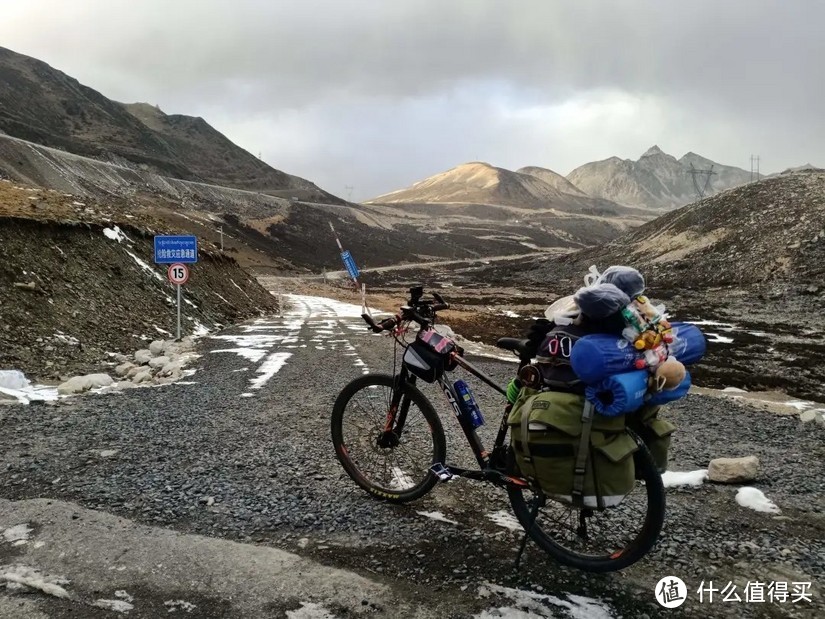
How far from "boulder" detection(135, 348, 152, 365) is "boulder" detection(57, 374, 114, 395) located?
3.23 m

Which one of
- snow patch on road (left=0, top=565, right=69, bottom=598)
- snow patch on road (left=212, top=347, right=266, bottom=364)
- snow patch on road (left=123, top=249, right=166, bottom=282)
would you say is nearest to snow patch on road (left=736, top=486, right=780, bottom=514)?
snow patch on road (left=0, top=565, right=69, bottom=598)

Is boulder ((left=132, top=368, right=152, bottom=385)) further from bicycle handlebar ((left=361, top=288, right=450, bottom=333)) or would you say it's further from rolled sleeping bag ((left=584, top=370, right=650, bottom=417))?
rolled sleeping bag ((left=584, top=370, right=650, bottom=417))

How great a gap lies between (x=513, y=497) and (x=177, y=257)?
57.1 ft

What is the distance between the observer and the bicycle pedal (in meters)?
4.22

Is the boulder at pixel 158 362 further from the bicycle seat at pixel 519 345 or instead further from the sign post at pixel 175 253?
the bicycle seat at pixel 519 345

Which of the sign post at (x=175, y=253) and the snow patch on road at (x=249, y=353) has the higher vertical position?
the sign post at (x=175, y=253)

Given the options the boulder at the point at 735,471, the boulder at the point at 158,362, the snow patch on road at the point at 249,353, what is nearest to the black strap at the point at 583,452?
the boulder at the point at 735,471

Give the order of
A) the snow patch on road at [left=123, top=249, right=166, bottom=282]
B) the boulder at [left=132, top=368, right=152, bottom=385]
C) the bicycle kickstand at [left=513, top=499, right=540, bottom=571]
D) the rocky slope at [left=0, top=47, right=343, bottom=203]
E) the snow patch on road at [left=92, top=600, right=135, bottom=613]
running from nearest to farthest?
the snow patch on road at [left=92, top=600, right=135, bottom=613] < the bicycle kickstand at [left=513, top=499, right=540, bottom=571] < the boulder at [left=132, top=368, right=152, bottom=385] < the snow patch on road at [left=123, top=249, right=166, bottom=282] < the rocky slope at [left=0, top=47, right=343, bottom=203]

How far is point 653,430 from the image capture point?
3.53 meters

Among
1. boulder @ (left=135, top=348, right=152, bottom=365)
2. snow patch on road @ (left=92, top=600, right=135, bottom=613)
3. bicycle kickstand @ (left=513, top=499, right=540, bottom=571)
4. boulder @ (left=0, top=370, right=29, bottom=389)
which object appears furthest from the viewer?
boulder @ (left=135, top=348, right=152, bottom=365)

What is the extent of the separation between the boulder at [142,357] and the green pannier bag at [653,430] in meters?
12.7

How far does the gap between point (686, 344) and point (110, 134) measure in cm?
15848

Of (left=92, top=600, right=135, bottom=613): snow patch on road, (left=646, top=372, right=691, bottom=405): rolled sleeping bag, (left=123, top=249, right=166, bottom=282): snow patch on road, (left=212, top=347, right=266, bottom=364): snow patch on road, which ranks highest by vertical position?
(left=123, top=249, right=166, bottom=282): snow patch on road

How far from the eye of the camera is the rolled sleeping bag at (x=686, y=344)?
3662 millimetres
